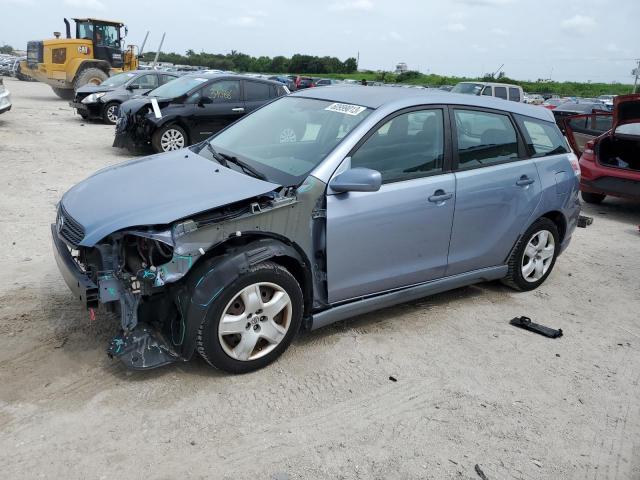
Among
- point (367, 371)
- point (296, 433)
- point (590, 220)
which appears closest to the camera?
point (296, 433)

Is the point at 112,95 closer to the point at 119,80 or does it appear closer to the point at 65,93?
the point at 119,80

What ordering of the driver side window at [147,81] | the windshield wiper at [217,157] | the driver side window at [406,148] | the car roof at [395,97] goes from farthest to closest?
the driver side window at [147,81], the car roof at [395,97], the windshield wiper at [217,157], the driver side window at [406,148]

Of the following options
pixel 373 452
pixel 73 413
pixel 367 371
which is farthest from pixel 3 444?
pixel 367 371

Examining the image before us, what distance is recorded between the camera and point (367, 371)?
3643mm

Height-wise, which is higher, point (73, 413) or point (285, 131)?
point (285, 131)

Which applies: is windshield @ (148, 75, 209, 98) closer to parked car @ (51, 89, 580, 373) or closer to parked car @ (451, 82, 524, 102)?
parked car @ (51, 89, 580, 373)

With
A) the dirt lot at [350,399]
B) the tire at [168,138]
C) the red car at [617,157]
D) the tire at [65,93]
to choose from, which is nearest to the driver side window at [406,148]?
the dirt lot at [350,399]

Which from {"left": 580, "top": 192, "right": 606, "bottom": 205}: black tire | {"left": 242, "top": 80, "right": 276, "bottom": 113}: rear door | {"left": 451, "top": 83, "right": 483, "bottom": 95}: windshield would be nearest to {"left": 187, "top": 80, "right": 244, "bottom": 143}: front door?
{"left": 242, "top": 80, "right": 276, "bottom": 113}: rear door

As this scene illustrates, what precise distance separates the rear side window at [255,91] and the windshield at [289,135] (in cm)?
703

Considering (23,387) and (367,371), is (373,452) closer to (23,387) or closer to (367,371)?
(367,371)

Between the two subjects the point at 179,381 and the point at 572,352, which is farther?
the point at 572,352

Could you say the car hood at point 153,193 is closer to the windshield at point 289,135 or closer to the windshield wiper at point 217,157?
the windshield wiper at point 217,157

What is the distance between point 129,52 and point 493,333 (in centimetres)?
2252

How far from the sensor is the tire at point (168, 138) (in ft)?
34.6
